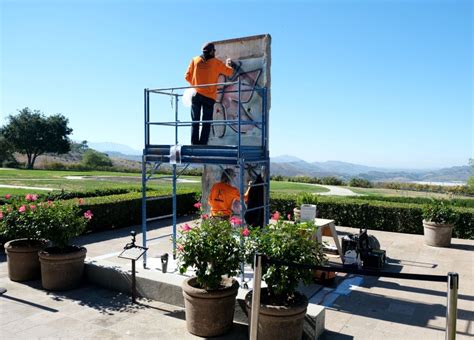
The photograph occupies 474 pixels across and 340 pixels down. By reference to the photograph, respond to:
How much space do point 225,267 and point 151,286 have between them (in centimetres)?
177

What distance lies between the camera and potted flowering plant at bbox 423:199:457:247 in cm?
1112

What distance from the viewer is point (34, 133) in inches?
2391

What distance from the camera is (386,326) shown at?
19.4 ft

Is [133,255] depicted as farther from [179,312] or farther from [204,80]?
[204,80]

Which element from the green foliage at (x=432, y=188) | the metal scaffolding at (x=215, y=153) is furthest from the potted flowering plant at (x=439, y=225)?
the green foliage at (x=432, y=188)

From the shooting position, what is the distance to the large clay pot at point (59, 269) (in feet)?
22.8

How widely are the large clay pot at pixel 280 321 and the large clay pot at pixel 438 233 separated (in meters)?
7.72

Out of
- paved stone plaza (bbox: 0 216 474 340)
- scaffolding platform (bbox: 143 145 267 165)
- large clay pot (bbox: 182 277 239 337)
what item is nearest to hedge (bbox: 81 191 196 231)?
paved stone plaza (bbox: 0 216 474 340)

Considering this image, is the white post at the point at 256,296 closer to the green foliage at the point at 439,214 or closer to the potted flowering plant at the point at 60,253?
the potted flowering plant at the point at 60,253

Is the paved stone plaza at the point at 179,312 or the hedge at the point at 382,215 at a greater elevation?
the hedge at the point at 382,215

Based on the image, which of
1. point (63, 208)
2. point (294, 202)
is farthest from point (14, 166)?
point (63, 208)

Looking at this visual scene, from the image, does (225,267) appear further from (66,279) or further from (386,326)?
(66,279)

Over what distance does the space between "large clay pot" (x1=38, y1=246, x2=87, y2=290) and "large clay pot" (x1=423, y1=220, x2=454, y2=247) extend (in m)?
8.96

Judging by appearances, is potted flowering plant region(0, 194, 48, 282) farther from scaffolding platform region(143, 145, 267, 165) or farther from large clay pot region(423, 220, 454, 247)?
large clay pot region(423, 220, 454, 247)
